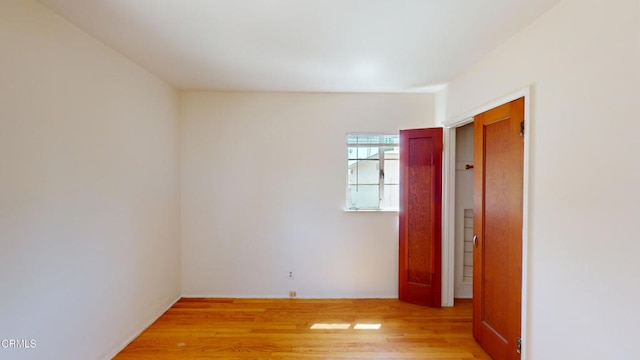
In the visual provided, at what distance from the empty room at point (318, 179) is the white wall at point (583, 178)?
0.01 metres

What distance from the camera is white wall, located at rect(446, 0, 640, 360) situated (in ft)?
4.00

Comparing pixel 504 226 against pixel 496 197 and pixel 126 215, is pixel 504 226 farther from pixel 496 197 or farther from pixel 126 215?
pixel 126 215

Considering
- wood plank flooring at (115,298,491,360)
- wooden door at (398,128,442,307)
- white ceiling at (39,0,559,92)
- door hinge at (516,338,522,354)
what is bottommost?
wood plank flooring at (115,298,491,360)

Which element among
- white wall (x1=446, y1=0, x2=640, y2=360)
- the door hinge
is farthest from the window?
the door hinge

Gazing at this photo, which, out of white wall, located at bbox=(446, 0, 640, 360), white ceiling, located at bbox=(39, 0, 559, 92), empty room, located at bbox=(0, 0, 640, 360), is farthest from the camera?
white ceiling, located at bbox=(39, 0, 559, 92)

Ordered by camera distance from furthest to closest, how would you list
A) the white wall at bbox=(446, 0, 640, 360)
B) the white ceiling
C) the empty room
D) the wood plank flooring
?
the wood plank flooring
the white ceiling
the empty room
the white wall at bbox=(446, 0, 640, 360)

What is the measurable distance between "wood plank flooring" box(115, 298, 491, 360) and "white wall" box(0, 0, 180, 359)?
1.11 ft

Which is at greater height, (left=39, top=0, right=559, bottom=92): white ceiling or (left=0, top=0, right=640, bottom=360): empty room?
(left=39, top=0, right=559, bottom=92): white ceiling

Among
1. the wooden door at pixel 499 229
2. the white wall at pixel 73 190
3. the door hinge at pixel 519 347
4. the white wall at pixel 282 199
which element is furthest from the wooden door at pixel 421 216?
the white wall at pixel 73 190

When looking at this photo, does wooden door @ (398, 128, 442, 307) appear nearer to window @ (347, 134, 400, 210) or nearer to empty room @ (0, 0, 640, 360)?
empty room @ (0, 0, 640, 360)

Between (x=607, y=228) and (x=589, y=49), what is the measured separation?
94 cm

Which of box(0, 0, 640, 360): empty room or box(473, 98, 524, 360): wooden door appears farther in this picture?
box(473, 98, 524, 360): wooden door

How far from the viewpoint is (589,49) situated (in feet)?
4.56

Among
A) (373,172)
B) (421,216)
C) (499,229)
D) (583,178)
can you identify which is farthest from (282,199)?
(583,178)
